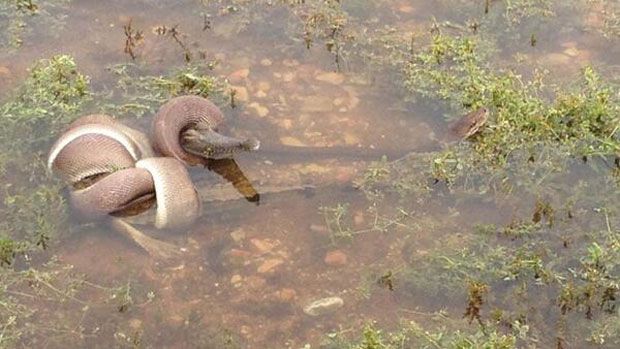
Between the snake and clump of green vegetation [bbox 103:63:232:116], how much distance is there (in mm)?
286

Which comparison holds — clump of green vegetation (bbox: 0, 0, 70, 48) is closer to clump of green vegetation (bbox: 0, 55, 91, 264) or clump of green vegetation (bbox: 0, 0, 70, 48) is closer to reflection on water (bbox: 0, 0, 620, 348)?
reflection on water (bbox: 0, 0, 620, 348)

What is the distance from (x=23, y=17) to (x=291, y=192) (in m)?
3.44

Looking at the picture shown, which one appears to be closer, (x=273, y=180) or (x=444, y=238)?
(x=444, y=238)

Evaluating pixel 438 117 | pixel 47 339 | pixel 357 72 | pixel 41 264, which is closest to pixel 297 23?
pixel 357 72

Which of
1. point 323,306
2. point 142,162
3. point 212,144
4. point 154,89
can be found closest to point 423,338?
point 323,306

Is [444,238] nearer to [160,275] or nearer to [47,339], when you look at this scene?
[160,275]

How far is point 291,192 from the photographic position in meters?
6.40

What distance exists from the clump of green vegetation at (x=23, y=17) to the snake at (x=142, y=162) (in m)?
1.61

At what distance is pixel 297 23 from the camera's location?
26.0 ft

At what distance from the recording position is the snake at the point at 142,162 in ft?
19.7

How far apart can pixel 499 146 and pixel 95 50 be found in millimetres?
3863

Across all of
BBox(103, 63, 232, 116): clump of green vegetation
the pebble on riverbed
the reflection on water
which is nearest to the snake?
the reflection on water

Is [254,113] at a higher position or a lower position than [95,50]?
lower

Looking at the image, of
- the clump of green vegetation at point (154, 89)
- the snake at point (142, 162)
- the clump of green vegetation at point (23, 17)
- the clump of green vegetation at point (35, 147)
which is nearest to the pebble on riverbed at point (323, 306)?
the snake at point (142, 162)
